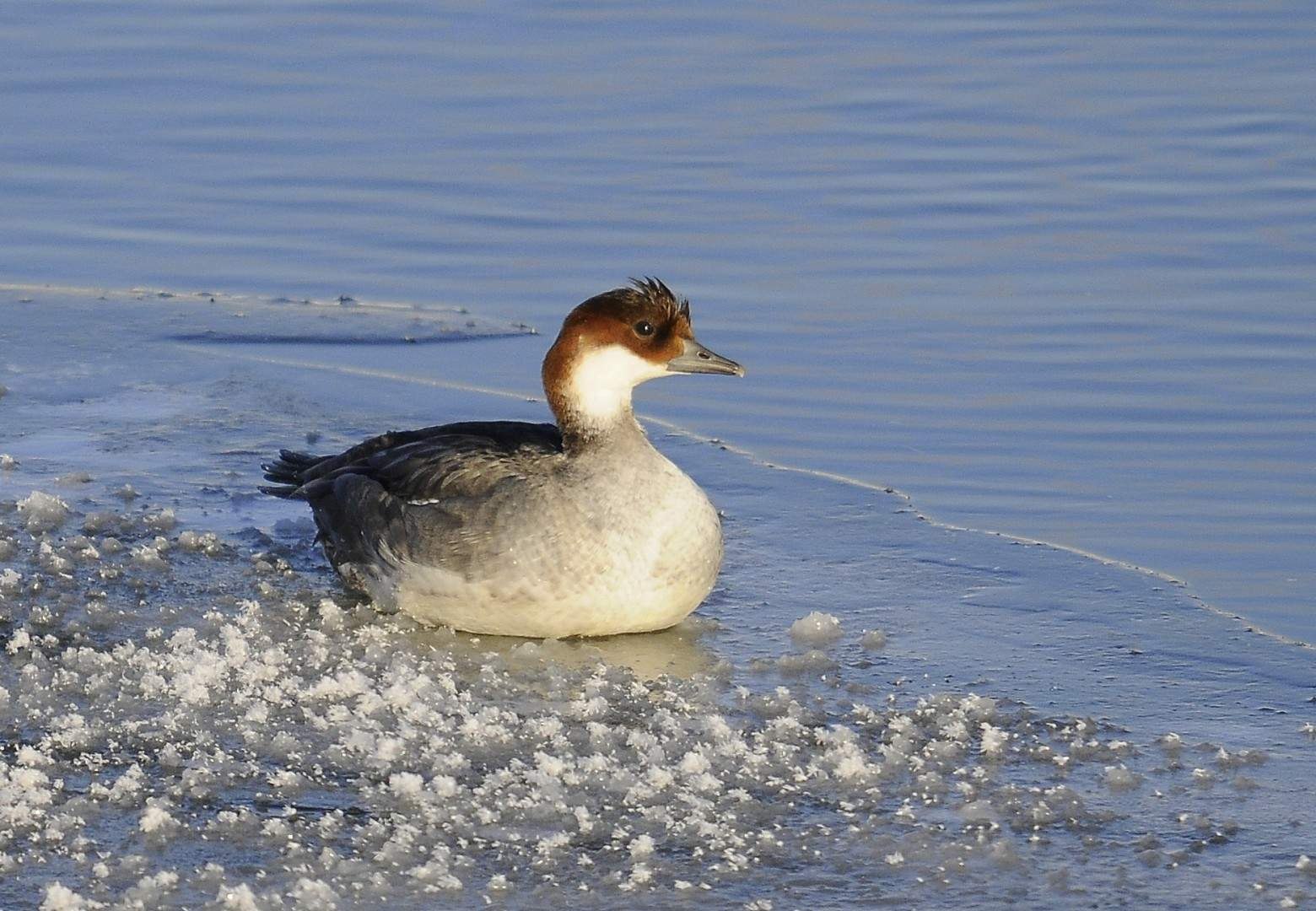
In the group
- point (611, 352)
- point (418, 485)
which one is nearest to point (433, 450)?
point (418, 485)

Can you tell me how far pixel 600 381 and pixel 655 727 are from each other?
4.21ft

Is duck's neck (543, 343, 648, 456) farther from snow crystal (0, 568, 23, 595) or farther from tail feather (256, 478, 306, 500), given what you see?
snow crystal (0, 568, 23, 595)

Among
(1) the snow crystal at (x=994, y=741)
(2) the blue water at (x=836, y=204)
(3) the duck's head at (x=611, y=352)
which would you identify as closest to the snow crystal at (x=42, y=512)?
(3) the duck's head at (x=611, y=352)

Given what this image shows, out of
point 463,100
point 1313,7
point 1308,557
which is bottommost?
point 1308,557

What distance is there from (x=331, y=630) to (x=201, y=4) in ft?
32.2

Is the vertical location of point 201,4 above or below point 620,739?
above

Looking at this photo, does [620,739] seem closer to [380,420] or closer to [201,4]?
[380,420]

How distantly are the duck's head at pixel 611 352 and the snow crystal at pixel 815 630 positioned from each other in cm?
83

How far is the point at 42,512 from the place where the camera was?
22.5 ft

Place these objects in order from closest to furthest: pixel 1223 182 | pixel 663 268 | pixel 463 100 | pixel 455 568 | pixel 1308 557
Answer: pixel 455 568 → pixel 1308 557 → pixel 663 268 → pixel 1223 182 → pixel 463 100

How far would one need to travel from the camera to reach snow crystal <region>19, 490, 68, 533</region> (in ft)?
22.4

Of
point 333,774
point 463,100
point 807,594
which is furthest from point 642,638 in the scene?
point 463,100

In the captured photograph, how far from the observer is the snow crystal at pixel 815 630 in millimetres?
6012

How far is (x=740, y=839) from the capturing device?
188 inches
